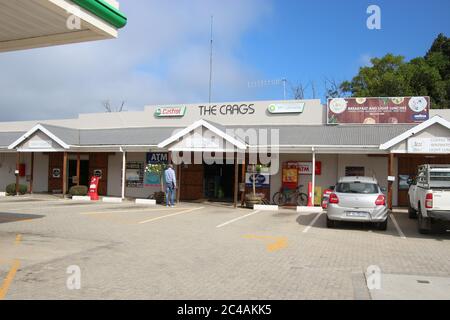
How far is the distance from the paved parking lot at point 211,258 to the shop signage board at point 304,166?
685cm

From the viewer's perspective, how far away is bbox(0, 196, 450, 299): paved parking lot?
6.28 metres

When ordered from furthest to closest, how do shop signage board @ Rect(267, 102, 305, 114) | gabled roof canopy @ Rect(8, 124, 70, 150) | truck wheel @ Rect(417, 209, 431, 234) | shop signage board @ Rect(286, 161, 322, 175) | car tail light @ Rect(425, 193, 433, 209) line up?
shop signage board @ Rect(267, 102, 305, 114) → gabled roof canopy @ Rect(8, 124, 70, 150) → shop signage board @ Rect(286, 161, 322, 175) → truck wheel @ Rect(417, 209, 431, 234) → car tail light @ Rect(425, 193, 433, 209)

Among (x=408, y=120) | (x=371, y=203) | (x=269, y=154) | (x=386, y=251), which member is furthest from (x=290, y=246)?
(x=408, y=120)

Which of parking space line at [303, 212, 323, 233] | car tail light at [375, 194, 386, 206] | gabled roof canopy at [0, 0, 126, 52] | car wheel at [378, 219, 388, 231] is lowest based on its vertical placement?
parking space line at [303, 212, 323, 233]

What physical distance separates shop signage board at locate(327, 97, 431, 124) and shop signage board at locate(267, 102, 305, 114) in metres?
1.55

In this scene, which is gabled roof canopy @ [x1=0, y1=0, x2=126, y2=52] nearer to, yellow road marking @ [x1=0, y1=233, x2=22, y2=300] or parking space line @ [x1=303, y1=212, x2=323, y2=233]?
yellow road marking @ [x1=0, y1=233, x2=22, y2=300]

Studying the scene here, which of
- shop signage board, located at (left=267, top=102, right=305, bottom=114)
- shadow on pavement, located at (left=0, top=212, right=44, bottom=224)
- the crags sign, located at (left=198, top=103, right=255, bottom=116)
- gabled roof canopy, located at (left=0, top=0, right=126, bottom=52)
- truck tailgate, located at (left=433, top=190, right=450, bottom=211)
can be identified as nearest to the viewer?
gabled roof canopy, located at (left=0, top=0, right=126, bottom=52)

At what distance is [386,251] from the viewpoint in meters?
9.68

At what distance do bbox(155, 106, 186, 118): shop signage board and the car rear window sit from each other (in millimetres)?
15245

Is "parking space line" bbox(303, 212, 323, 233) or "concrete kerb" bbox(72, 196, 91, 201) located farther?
"concrete kerb" bbox(72, 196, 91, 201)

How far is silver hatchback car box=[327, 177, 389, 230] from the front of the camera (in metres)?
12.3

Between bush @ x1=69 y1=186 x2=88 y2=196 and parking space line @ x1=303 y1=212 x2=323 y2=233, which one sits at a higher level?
bush @ x1=69 y1=186 x2=88 y2=196

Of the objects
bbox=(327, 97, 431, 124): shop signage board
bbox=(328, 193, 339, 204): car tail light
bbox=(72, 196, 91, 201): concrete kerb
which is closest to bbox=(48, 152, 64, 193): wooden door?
bbox=(72, 196, 91, 201): concrete kerb
